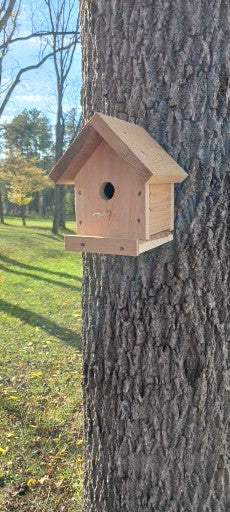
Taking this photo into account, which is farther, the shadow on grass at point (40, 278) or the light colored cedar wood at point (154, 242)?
the shadow on grass at point (40, 278)

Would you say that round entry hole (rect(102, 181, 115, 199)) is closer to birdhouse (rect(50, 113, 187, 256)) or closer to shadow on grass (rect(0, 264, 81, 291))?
birdhouse (rect(50, 113, 187, 256))

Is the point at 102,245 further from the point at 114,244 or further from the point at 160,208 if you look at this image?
the point at 160,208

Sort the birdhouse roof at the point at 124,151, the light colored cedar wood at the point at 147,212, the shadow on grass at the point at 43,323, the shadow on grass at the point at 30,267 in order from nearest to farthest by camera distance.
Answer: the birdhouse roof at the point at 124,151, the light colored cedar wood at the point at 147,212, the shadow on grass at the point at 43,323, the shadow on grass at the point at 30,267

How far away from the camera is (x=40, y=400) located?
12.2 feet

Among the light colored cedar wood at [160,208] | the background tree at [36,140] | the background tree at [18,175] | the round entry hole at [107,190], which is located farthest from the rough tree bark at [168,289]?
the background tree at [36,140]

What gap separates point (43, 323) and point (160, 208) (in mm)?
4673

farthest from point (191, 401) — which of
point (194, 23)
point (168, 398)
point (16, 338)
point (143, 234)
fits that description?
point (16, 338)

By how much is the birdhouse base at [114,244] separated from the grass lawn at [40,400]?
6.51 ft

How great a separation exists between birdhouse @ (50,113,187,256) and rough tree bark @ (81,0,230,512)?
0.13 metres

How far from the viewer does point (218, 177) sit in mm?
1609

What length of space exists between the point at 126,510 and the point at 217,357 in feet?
2.92

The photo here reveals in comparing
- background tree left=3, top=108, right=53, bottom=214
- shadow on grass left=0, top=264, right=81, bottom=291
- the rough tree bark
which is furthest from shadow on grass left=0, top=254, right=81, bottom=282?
background tree left=3, top=108, right=53, bottom=214

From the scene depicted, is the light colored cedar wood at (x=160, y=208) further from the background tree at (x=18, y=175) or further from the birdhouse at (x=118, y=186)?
the background tree at (x=18, y=175)

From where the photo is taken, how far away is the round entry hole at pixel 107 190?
5.17 ft
